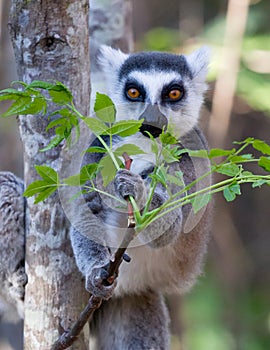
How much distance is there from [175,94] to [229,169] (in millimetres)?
1837

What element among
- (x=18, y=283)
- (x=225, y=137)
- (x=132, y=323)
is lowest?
(x=225, y=137)

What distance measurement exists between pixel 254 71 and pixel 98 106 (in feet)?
14.5

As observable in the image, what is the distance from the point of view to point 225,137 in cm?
780

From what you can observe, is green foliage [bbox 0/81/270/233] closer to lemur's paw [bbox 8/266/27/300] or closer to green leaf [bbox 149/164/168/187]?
green leaf [bbox 149/164/168/187]

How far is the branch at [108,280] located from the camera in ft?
7.63

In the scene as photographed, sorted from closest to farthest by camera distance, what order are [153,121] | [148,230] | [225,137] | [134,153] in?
1. [134,153]
2. [148,230]
3. [153,121]
4. [225,137]

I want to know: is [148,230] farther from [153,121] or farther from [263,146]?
[263,146]

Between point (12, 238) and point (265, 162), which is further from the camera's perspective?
point (12, 238)

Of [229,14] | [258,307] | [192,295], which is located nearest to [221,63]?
[229,14]

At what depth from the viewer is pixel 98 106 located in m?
2.45

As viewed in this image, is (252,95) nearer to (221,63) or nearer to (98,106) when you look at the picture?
(221,63)

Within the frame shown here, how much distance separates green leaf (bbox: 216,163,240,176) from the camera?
2373 mm

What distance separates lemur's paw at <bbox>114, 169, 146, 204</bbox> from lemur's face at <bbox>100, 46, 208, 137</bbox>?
88 cm

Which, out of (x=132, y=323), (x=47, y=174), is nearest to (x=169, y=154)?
(x=47, y=174)
